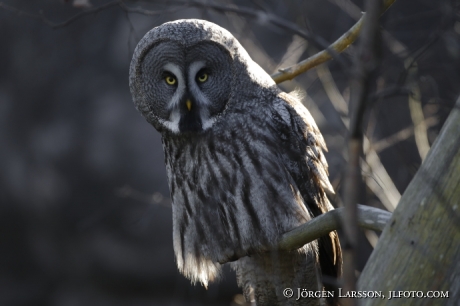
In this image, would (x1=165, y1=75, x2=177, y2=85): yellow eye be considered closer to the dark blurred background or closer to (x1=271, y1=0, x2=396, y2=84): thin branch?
(x1=271, y1=0, x2=396, y2=84): thin branch

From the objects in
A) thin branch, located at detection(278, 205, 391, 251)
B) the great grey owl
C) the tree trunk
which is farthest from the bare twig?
the great grey owl

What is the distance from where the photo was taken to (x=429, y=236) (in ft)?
5.62

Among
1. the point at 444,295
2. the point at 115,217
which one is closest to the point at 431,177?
the point at 444,295

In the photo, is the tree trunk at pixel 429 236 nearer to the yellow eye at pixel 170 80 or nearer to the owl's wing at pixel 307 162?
the owl's wing at pixel 307 162

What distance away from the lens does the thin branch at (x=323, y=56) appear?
2.42 m

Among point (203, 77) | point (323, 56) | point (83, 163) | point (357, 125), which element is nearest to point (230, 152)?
point (203, 77)

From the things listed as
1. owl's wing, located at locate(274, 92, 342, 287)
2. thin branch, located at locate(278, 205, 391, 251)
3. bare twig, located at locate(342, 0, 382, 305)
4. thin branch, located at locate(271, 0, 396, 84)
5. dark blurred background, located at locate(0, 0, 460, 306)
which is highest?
dark blurred background, located at locate(0, 0, 460, 306)

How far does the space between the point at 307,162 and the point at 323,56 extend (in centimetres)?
49

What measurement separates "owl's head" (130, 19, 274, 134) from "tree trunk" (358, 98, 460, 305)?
1117mm

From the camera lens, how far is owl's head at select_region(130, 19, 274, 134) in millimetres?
2594

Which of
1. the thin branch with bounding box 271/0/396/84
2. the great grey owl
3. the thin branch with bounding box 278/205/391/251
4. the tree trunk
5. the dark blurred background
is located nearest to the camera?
the tree trunk

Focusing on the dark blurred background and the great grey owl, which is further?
the dark blurred background

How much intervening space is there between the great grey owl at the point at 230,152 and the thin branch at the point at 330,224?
0.84ft

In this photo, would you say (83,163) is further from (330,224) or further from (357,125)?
(357,125)
